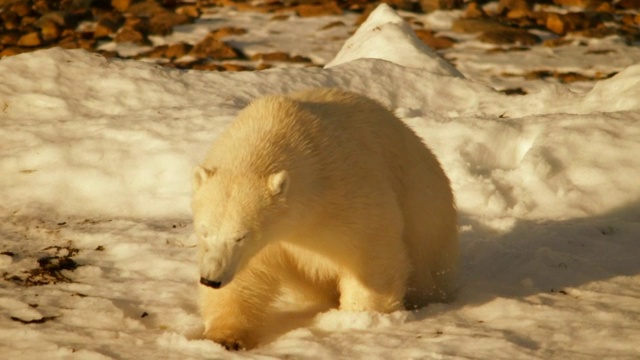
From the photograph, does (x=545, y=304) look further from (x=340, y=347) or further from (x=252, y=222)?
(x=252, y=222)

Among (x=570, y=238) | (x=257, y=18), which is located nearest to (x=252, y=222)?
(x=570, y=238)

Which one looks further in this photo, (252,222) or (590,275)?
(590,275)

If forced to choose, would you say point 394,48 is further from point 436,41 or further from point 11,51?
point 11,51

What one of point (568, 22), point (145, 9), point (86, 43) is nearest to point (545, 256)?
point (568, 22)

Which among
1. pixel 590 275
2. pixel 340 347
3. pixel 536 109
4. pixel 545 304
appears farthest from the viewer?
pixel 536 109

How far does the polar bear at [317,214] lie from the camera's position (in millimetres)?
4023

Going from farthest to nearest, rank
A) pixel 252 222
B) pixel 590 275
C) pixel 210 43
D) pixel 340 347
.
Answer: pixel 210 43
pixel 590 275
pixel 340 347
pixel 252 222

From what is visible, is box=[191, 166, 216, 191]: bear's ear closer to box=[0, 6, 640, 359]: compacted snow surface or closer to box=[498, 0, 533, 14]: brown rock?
box=[0, 6, 640, 359]: compacted snow surface

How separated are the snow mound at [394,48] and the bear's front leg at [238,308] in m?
5.19

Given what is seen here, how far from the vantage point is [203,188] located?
404 centimetres

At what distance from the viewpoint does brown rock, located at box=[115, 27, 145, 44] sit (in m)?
14.2

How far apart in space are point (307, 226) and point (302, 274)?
535mm

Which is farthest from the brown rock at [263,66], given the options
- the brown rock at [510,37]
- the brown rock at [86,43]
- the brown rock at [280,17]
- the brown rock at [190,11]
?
the brown rock at [510,37]

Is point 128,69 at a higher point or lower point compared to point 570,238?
higher
